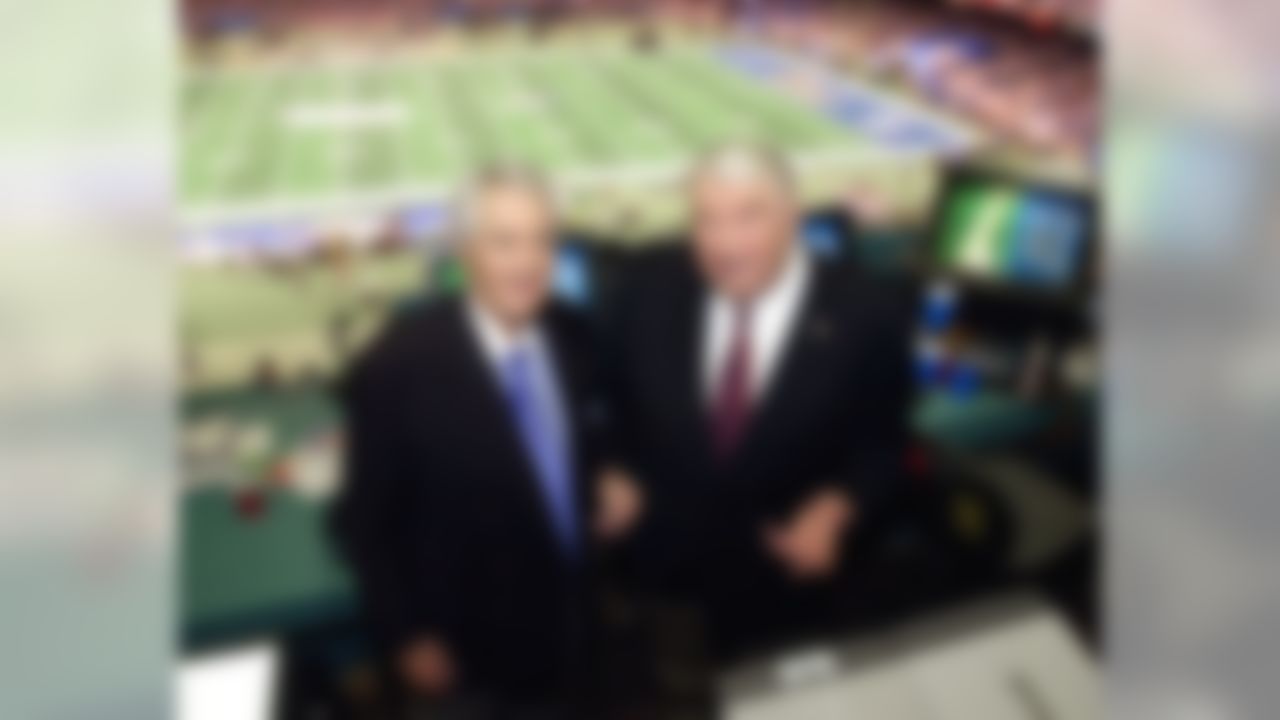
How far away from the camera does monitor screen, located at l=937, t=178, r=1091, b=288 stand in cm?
108

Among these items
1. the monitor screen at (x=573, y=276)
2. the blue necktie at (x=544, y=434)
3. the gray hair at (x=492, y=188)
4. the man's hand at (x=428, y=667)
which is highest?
the gray hair at (x=492, y=188)

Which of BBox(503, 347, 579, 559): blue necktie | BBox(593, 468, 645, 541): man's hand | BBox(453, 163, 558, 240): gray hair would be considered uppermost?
BBox(453, 163, 558, 240): gray hair

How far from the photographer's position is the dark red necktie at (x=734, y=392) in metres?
1.07

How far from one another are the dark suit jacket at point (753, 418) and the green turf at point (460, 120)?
0.32 feet

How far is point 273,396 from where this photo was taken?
99cm

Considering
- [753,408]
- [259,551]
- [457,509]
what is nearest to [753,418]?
[753,408]

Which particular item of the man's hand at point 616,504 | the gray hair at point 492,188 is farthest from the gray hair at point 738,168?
the man's hand at point 616,504

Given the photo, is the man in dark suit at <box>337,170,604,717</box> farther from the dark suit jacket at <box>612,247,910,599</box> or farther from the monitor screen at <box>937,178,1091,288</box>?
the monitor screen at <box>937,178,1091,288</box>

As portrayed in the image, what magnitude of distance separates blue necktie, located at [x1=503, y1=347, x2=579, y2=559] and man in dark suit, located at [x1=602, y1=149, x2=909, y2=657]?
0.03 metres

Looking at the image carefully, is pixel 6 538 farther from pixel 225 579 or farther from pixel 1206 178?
pixel 1206 178

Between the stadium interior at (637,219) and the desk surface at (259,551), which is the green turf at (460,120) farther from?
the desk surface at (259,551)

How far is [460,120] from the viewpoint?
104 centimetres

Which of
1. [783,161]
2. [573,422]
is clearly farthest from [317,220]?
[783,161]

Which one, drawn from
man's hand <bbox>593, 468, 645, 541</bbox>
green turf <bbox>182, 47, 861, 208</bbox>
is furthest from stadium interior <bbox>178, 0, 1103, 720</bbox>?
man's hand <bbox>593, 468, 645, 541</bbox>
